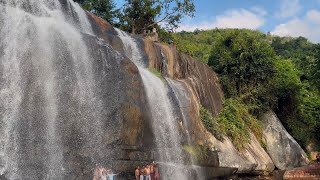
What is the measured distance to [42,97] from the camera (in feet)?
46.0

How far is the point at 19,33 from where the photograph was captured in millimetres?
14922

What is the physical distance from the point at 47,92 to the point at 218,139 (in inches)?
458

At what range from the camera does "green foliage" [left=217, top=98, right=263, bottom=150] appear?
81.7 ft

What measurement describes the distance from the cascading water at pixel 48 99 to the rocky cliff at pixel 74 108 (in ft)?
0.11

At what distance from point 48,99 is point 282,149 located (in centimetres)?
1931

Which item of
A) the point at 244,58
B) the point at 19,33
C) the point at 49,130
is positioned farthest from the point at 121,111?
the point at 244,58

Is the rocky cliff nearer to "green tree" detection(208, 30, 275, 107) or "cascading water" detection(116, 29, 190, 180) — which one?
"cascading water" detection(116, 29, 190, 180)

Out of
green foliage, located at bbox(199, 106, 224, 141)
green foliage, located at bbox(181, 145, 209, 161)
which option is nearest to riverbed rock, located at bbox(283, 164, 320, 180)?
green foliage, located at bbox(199, 106, 224, 141)

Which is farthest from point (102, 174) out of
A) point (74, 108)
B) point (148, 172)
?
point (74, 108)

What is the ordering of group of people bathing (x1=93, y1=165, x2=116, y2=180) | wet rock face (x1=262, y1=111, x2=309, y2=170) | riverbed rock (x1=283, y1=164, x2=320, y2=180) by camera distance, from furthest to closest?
wet rock face (x1=262, y1=111, x2=309, y2=170)
riverbed rock (x1=283, y1=164, x2=320, y2=180)
group of people bathing (x1=93, y1=165, x2=116, y2=180)

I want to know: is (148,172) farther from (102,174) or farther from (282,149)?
(282,149)

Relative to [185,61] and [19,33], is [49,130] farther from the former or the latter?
[185,61]

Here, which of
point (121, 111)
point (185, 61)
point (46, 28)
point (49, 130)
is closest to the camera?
point (49, 130)

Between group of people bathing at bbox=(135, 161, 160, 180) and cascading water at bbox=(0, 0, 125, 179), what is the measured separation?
1.58 meters
